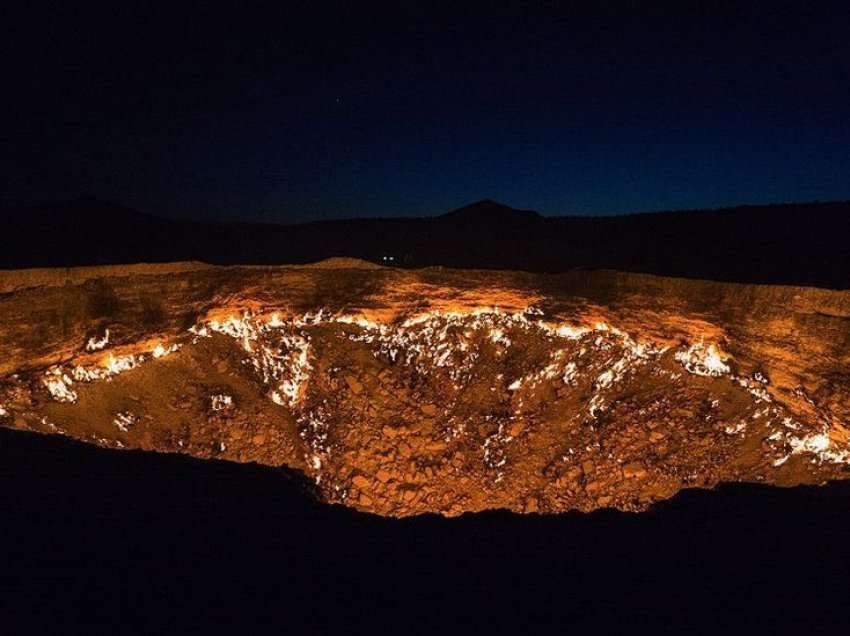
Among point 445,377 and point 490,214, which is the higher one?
point 490,214

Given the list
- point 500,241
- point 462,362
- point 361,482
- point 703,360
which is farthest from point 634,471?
point 500,241

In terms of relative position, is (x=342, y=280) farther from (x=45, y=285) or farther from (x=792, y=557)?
(x=792, y=557)

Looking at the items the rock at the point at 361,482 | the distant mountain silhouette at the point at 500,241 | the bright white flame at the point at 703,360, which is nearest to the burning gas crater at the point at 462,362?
the bright white flame at the point at 703,360

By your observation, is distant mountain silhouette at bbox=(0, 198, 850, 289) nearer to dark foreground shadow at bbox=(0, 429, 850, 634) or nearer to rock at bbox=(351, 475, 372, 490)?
rock at bbox=(351, 475, 372, 490)

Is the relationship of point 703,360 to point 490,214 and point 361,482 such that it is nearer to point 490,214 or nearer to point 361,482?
point 361,482

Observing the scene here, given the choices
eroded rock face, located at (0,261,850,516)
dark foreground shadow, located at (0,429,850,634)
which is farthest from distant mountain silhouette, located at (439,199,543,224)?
dark foreground shadow, located at (0,429,850,634)

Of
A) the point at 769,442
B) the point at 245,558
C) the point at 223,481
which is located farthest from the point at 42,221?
the point at 769,442
